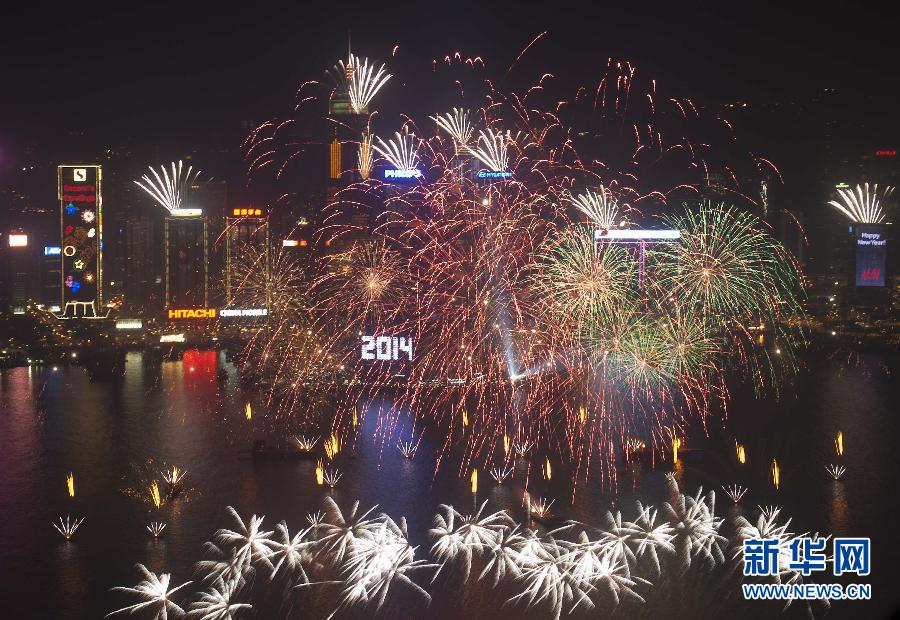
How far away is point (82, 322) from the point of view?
199 ft

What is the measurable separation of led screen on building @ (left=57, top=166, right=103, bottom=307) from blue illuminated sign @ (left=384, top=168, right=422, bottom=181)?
27355 mm

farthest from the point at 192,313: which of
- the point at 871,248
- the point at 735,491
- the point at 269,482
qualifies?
the point at 735,491

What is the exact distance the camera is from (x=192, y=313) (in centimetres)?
7644

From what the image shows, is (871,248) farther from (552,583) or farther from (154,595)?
(154,595)

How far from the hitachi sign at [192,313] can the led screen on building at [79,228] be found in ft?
48.9

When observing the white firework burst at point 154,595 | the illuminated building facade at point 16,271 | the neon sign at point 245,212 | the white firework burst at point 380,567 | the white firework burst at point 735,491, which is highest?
the neon sign at point 245,212

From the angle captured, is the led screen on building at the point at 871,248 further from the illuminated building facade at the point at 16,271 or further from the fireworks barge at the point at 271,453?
the illuminated building facade at the point at 16,271

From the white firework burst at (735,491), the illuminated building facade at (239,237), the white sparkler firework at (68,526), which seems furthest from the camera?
the illuminated building facade at (239,237)

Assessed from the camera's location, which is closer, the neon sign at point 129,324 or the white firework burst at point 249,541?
the white firework burst at point 249,541

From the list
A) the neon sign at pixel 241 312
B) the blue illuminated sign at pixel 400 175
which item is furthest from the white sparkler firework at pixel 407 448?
the neon sign at pixel 241 312

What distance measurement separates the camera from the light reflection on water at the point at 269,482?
559 inches

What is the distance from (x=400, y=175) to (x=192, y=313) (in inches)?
1559

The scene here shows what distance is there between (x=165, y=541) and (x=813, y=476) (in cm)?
1356

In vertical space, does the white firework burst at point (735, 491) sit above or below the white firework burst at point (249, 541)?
above
